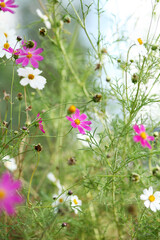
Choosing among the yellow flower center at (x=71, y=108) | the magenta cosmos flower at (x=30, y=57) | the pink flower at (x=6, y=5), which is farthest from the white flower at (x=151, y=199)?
the pink flower at (x=6, y=5)

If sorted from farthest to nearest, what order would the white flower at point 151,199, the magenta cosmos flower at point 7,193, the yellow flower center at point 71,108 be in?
1. the white flower at point 151,199
2. the yellow flower center at point 71,108
3. the magenta cosmos flower at point 7,193

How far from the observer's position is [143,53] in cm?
62

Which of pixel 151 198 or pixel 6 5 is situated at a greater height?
pixel 6 5

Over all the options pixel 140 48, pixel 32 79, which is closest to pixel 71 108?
pixel 32 79

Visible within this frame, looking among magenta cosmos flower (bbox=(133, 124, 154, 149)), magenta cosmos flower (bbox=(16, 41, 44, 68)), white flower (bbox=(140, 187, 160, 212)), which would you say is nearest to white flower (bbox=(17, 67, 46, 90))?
magenta cosmos flower (bbox=(16, 41, 44, 68))

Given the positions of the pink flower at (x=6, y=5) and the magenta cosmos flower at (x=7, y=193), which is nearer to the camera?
the magenta cosmos flower at (x=7, y=193)

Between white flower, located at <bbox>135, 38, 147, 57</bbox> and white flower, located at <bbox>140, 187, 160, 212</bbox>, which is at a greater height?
white flower, located at <bbox>135, 38, 147, 57</bbox>

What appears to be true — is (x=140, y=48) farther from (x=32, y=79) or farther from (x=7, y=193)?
(x=7, y=193)

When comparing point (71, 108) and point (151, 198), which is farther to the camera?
point (151, 198)

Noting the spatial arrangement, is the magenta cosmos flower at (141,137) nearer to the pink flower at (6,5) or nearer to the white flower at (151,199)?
the white flower at (151,199)

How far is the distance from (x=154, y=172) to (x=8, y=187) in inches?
12.4

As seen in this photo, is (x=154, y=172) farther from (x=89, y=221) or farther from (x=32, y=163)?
(x=32, y=163)

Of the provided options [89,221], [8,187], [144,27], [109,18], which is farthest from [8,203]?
[109,18]

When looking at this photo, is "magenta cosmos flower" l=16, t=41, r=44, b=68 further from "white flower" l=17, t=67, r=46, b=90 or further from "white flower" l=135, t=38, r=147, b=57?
"white flower" l=135, t=38, r=147, b=57
